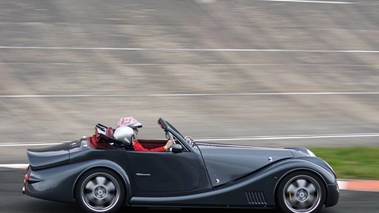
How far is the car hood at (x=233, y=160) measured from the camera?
23.5 ft

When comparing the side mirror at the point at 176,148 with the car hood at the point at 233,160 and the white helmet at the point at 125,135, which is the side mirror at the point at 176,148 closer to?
the car hood at the point at 233,160

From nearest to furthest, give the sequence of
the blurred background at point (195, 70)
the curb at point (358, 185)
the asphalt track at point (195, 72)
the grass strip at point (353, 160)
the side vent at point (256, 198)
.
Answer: the side vent at point (256, 198) → the curb at point (358, 185) → the grass strip at point (353, 160) → the asphalt track at point (195, 72) → the blurred background at point (195, 70)

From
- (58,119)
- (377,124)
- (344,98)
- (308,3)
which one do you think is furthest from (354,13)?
(58,119)

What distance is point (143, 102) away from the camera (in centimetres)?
1553

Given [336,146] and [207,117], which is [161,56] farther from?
[336,146]

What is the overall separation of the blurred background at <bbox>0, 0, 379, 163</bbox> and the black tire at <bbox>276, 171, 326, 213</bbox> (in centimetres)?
494

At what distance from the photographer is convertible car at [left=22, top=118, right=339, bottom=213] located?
22.6 feet

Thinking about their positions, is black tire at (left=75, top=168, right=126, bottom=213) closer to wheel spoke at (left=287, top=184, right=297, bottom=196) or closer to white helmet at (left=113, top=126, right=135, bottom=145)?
white helmet at (left=113, top=126, right=135, bottom=145)

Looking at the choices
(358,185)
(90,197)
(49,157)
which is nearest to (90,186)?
(90,197)

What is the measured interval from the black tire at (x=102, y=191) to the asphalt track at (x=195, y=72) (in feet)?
3.79

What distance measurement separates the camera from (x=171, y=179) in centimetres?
707

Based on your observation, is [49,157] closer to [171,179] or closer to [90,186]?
A: [90,186]

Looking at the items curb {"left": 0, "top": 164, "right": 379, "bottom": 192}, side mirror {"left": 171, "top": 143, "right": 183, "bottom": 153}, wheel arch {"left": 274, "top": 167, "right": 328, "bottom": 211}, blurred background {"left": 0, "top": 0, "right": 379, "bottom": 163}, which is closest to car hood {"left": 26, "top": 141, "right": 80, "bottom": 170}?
side mirror {"left": 171, "top": 143, "right": 183, "bottom": 153}

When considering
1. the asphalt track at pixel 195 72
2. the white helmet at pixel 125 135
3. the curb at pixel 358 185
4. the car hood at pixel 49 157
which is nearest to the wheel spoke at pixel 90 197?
the car hood at pixel 49 157
